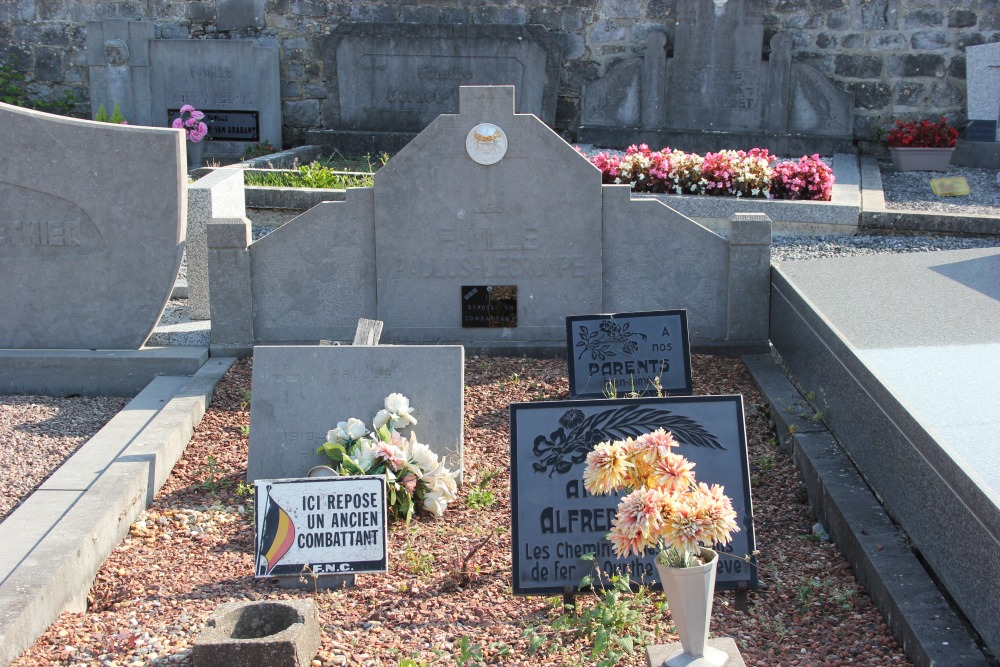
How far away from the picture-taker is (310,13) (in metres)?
12.2

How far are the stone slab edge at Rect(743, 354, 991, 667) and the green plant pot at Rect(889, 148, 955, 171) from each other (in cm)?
643

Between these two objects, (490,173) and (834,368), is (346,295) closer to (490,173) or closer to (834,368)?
(490,173)

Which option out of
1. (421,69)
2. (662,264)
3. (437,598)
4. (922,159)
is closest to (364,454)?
(437,598)

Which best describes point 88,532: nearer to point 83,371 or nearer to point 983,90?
point 83,371

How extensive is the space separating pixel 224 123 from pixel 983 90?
8.52 meters

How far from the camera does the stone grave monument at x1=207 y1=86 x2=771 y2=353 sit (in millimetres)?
5965

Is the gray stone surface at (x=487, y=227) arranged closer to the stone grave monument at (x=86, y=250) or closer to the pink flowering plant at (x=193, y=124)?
the stone grave monument at (x=86, y=250)

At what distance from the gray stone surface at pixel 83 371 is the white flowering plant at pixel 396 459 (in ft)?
6.19

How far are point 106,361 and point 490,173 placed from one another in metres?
2.42

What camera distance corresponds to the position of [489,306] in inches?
244

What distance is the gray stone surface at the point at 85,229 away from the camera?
572 centimetres

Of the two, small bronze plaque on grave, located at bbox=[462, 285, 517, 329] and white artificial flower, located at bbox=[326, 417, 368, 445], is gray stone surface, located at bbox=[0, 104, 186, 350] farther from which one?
white artificial flower, located at bbox=[326, 417, 368, 445]

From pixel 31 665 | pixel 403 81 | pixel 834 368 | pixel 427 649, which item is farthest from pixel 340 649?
pixel 403 81

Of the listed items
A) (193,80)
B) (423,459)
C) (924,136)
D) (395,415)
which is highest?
(193,80)
